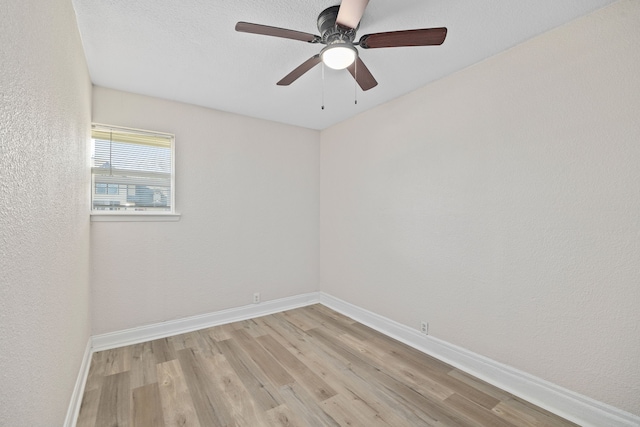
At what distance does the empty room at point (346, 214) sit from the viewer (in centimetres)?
147

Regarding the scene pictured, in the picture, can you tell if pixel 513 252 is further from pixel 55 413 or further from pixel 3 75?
pixel 55 413

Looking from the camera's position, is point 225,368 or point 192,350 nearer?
point 225,368

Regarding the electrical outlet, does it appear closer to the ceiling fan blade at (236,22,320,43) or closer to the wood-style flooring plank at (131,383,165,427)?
the wood-style flooring plank at (131,383,165,427)

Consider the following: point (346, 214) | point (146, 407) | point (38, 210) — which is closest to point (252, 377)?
point (146, 407)

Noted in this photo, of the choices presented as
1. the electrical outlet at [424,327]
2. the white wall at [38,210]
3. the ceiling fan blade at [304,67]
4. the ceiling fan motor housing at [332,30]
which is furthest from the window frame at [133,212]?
the electrical outlet at [424,327]

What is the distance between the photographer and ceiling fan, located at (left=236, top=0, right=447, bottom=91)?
1.49 metres

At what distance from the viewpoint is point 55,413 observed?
1.37 meters

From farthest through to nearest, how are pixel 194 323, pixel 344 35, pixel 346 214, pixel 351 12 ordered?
pixel 346 214 < pixel 194 323 < pixel 344 35 < pixel 351 12

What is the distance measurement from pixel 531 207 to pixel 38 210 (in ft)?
9.19

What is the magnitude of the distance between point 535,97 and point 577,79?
23cm

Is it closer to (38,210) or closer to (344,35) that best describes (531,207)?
(344,35)

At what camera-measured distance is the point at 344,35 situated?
5.58 feet

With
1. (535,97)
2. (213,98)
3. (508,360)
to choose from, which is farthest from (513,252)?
(213,98)

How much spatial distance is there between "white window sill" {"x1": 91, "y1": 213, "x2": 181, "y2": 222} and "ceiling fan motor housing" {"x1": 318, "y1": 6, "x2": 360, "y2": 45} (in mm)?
2336
